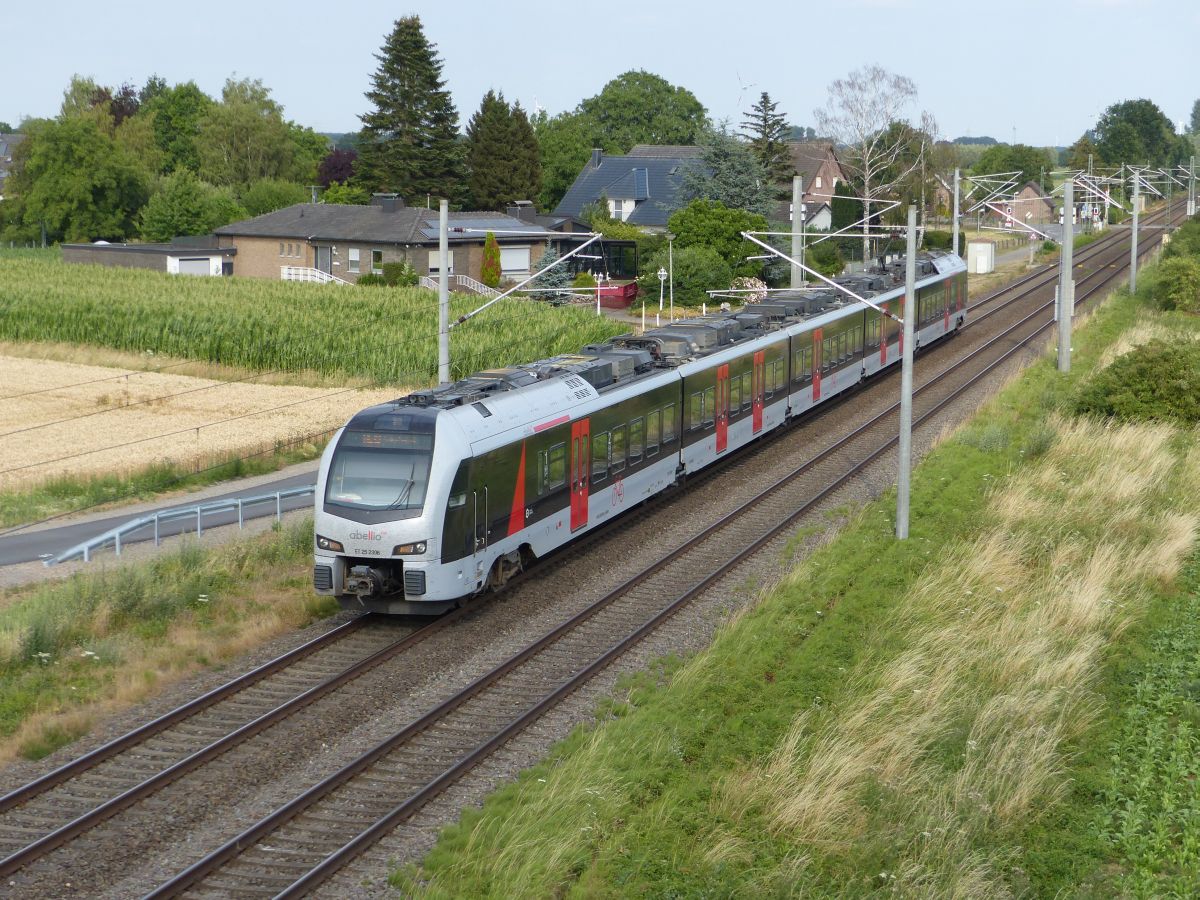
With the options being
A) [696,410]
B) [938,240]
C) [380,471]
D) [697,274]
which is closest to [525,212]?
[697,274]

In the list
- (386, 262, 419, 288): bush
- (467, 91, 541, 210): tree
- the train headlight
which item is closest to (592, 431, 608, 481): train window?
the train headlight

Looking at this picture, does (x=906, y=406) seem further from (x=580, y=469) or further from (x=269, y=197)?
(x=269, y=197)

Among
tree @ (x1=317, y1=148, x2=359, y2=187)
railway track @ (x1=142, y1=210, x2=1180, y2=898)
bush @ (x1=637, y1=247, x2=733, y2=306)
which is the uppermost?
tree @ (x1=317, y1=148, x2=359, y2=187)

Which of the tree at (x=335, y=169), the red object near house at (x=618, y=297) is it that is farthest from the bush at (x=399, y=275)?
the tree at (x=335, y=169)

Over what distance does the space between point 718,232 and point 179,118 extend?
93.5 meters

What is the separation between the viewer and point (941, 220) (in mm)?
112125

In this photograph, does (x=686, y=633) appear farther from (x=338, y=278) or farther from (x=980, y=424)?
(x=338, y=278)

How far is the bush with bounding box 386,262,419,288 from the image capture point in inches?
2692

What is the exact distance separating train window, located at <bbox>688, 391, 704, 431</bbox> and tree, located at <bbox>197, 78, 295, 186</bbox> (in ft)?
333

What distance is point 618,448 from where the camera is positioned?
24422 mm

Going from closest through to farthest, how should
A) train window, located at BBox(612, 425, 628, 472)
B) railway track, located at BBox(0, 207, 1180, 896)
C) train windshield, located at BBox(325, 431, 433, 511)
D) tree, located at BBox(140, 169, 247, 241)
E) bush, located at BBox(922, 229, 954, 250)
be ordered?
railway track, located at BBox(0, 207, 1180, 896)
train windshield, located at BBox(325, 431, 433, 511)
train window, located at BBox(612, 425, 628, 472)
bush, located at BBox(922, 229, 954, 250)
tree, located at BBox(140, 169, 247, 241)

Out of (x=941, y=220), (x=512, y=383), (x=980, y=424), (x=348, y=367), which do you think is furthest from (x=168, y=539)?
(x=941, y=220)

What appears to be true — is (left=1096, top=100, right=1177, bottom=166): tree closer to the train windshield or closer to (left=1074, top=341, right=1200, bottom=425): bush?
(left=1074, top=341, right=1200, bottom=425): bush

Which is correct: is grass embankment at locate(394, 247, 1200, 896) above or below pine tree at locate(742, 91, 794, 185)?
below
